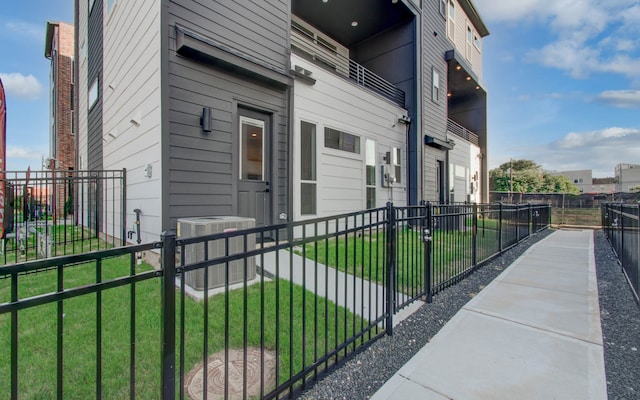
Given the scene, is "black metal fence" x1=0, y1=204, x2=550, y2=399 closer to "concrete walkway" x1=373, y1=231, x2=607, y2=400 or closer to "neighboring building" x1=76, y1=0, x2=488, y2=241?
"concrete walkway" x1=373, y1=231, x2=607, y2=400

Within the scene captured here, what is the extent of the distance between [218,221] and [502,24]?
18.8m

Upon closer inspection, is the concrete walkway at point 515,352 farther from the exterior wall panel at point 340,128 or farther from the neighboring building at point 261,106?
the exterior wall panel at point 340,128

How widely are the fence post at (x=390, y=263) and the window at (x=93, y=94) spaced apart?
884cm

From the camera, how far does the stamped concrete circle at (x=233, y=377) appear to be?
190 cm

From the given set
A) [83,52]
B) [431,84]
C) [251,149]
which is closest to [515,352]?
[251,149]

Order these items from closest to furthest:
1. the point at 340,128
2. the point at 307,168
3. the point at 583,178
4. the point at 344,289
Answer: the point at 344,289
the point at 307,168
the point at 340,128
the point at 583,178

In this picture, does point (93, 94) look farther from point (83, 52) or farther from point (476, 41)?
point (476, 41)

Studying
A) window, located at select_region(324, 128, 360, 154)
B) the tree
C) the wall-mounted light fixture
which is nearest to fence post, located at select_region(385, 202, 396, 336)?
the wall-mounted light fixture

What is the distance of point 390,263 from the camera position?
9.30 feet

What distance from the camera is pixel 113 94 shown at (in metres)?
6.47

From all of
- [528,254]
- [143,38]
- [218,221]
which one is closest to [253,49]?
[143,38]

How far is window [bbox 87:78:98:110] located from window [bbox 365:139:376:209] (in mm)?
7480

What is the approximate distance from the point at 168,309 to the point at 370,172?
24.2 ft

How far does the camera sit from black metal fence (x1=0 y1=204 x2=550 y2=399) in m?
1.33
